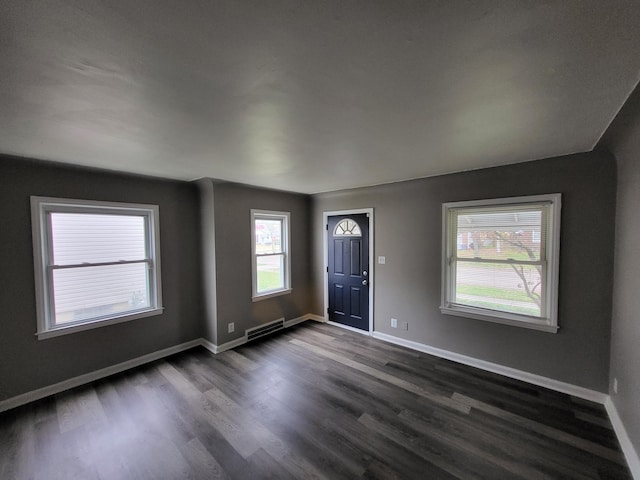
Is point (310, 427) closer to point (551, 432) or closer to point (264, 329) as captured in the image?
point (551, 432)

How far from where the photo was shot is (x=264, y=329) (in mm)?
4137

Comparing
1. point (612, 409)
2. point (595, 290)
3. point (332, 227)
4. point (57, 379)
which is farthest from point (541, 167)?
point (57, 379)

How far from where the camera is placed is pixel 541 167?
8.66ft

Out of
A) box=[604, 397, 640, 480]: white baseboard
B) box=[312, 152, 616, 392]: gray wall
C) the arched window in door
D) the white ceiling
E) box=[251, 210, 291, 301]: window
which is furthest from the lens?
the arched window in door

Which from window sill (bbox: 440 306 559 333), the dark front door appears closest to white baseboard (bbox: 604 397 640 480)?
window sill (bbox: 440 306 559 333)

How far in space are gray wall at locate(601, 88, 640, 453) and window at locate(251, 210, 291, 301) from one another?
3844mm

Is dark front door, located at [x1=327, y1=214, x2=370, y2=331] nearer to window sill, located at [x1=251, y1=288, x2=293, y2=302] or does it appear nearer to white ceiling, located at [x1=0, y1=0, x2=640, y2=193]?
window sill, located at [x1=251, y1=288, x2=293, y2=302]

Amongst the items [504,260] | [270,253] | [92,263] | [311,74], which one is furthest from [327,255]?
[311,74]

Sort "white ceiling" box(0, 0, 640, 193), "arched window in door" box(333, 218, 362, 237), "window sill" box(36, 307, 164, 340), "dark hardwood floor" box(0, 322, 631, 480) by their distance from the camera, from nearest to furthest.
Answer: "white ceiling" box(0, 0, 640, 193) → "dark hardwood floor" box(0, 322, 631, 480) → "window sill" box(36, 307, 164, 340) → "arched window in door" box(333, 218, 362, 237)

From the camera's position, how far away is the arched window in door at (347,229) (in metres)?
4.23

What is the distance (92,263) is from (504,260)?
4.63 m

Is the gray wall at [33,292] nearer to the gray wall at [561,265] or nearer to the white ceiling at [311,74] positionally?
the white ceiling at [311,74]

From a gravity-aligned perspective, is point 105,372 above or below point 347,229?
below

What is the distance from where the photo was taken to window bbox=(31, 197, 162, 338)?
262cm
